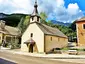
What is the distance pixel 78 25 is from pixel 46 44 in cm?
1353

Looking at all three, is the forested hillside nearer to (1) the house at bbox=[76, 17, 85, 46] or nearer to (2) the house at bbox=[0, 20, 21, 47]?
(2) the house at bbox=[0, 20, 21, 47]

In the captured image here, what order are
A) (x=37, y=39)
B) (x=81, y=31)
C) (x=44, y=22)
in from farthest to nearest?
(x=44, y=22)
(x=81, y=31)
(x=37, y=39)

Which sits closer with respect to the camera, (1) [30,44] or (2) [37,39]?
(2) [37,39]

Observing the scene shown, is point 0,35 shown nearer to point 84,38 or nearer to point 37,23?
point 37,23

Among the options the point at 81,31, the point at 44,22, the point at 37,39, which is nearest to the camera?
the point at 37,39

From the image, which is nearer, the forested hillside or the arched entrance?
the arched entrance

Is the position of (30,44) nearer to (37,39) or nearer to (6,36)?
(37,39)

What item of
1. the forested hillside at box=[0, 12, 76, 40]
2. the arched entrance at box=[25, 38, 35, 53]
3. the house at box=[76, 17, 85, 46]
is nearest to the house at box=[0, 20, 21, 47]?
the forested hillside at box=[0, 12, 76, 40]

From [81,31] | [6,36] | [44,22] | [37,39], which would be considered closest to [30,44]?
[37,39]

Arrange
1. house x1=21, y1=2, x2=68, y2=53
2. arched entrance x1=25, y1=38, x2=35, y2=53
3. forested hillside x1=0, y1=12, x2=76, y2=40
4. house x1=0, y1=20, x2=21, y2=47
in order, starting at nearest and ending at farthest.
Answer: house x1=21, y1=2, x2=68, y2=53 < arched entrance x1=25, y1=38, x2=35, y2=53 < house x1=0, y1=20, x2=21, y2=47 < forested hillside x1=0, y1=12, x2=76, y2=40

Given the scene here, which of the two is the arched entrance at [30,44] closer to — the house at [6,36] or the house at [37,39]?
the house at [37,39]

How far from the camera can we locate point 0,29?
53.1 m

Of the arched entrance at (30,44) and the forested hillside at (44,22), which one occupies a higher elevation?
the forested hillside at (44,22)

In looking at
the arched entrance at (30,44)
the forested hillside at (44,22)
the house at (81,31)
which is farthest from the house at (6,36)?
the house at (81,31)
